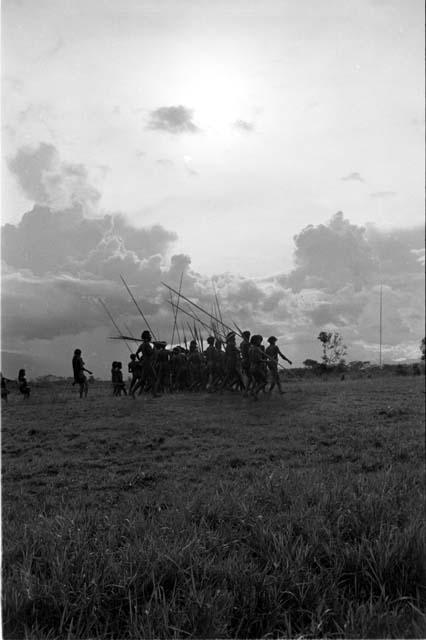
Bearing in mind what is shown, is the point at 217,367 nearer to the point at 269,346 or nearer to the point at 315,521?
the point at 269,346

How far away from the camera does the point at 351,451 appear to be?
11133 millimetres

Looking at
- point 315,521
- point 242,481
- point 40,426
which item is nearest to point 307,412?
point 40,426

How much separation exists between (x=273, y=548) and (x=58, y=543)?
74.3 inches

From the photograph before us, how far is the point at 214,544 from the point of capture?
496cm

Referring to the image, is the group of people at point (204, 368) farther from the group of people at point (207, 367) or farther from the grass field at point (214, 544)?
the grass field at point (214, 544)

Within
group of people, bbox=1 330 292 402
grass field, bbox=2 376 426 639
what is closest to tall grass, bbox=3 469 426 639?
grass field, bbox=2 376 426 639

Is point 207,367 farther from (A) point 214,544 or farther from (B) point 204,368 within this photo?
(A) point 214,544

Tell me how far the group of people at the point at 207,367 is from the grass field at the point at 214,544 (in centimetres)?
1099

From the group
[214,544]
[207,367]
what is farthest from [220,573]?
[207,367]

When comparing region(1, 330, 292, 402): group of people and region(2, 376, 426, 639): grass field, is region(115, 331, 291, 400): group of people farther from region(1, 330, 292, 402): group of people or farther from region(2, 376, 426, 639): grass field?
region(2, 376, 426, 639): grass field

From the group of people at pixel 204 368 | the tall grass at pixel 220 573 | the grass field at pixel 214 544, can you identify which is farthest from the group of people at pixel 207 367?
the tall grass at pixel 220 573

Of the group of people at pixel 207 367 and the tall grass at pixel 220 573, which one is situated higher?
the group of people at pixel 207 367

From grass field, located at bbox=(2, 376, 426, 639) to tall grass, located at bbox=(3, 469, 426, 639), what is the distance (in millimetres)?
14

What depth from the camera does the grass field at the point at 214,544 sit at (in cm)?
391
